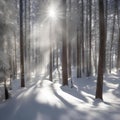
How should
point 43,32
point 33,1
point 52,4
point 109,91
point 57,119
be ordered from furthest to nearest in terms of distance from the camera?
1. point 43,32
2. point 33,1
3. point 52,4
4. point 109,91
5. point 57,119

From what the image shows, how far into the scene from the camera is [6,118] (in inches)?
345

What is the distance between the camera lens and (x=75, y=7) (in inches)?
1252

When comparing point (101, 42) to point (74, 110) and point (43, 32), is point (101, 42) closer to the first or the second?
point (74, 110)

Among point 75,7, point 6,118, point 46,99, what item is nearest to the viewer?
point 6,118

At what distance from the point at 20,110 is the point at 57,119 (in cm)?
188

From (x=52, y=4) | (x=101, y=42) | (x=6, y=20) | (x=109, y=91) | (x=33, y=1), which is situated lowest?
(x=109, y=91)

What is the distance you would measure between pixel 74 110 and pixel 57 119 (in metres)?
1.13

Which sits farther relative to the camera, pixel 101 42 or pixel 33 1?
pixel 33 1

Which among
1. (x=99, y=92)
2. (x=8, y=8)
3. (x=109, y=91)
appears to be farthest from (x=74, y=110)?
(x=109, y=91)

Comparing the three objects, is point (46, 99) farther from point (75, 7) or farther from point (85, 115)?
point (75, 7)

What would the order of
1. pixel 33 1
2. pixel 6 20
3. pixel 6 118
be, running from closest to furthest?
pixel 6 118, pixel 6 20, pixel 33 1

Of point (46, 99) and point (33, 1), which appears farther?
point (33, 1)

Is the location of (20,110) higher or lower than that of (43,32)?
lower

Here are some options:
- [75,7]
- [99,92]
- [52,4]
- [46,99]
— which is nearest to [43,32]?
[75,7]
